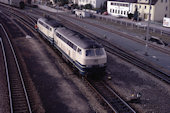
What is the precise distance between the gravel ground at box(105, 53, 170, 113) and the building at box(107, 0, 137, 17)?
4543 centimetres

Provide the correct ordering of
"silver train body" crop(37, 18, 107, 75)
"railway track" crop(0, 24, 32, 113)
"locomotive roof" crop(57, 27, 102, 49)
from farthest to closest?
"locomotive roof" crop(57, 27, 102, 49) < "silver train body" crop(37, 18, 107, 75) < "railway track" crop(0, 24, 32, 113)

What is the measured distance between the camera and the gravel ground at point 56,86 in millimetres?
14938

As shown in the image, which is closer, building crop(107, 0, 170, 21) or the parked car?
the parked car

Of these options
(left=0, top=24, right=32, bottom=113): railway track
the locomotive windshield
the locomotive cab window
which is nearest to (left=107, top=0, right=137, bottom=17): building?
(left=0, top=24, right=32, bottom=113): railway track

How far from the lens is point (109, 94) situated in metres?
17.0

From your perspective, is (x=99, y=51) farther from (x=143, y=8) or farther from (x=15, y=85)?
(x=143, y=8)

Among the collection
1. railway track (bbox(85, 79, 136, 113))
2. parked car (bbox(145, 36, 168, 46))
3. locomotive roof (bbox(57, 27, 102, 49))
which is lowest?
railway track (bbox(85, 79, 136, 113))

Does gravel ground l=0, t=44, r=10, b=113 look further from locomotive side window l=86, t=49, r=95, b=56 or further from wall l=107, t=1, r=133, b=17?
wall l=107, t=1, r=133, b=17

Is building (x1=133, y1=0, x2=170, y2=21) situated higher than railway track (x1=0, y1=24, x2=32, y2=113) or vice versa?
building (x1=133, y1=0, x2=170, y2=21)

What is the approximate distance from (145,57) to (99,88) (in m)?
12.2

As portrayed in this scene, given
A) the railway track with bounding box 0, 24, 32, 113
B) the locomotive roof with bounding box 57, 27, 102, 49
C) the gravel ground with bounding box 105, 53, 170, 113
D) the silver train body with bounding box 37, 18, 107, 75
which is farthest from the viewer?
the locomotive roof with bounding box 57, 27, 102, 49

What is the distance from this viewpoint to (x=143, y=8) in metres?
60.8

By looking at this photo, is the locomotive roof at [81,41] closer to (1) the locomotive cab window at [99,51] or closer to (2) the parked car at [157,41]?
→ (1) the locomotive cab window at [99,51]

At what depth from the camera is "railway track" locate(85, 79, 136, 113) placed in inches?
577
